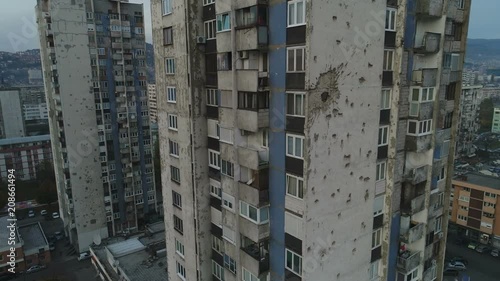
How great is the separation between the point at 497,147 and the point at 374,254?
99140mm

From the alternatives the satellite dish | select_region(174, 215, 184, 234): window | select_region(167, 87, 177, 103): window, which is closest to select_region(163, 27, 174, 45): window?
select_region(167, 87, 177, 103): window

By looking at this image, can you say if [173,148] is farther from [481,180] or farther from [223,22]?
[481,180]

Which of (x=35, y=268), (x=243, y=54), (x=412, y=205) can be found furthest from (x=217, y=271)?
(x=35, y=268)

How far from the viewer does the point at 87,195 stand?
155ft

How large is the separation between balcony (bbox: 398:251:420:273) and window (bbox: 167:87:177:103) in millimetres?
13377

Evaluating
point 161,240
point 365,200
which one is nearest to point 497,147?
point 161,240

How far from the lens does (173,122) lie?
17500mm

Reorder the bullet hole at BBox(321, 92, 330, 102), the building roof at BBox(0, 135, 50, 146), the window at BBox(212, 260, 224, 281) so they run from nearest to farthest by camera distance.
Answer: the bullet hole at BBox(321, 92, 330, 102) < the window at BBox(212, 260, 224, 281) < the building roof at BBox(0, 135, 50, 146)

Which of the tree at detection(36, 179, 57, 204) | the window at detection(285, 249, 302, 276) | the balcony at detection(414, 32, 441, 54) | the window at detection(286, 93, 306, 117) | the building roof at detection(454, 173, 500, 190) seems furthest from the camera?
the tree at detection(36, 179, 57, 204)

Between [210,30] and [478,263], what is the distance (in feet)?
157

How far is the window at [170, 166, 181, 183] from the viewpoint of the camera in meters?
18.0

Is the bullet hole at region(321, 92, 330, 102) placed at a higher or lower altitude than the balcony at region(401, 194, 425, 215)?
higher

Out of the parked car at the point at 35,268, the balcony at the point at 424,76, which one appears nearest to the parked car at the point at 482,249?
the balcony at the point at 424,76

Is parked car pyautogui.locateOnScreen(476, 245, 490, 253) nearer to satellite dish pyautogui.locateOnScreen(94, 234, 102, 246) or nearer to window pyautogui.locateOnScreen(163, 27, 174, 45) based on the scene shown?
window pyautogui.locateOnScreen(163, 27, 174, 45)
